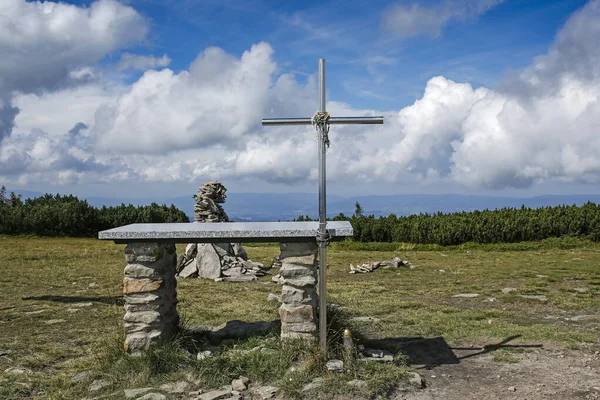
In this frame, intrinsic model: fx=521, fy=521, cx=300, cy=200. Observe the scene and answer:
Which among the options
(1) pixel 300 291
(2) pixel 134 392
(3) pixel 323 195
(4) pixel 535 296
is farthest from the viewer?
(4) pixel 535 296

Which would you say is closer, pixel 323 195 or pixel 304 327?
pixel 323 195

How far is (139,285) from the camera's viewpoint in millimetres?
7336

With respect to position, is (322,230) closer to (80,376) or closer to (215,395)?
(215,395)

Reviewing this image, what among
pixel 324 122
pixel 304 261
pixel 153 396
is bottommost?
pixel 153 396

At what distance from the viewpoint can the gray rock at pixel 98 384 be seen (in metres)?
6.45

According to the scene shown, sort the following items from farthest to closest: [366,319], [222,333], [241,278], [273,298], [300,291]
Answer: [241,278] → [273,298] → [366,319] → [222,333] → [300,291]

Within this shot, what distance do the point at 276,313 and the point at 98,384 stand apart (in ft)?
14.1

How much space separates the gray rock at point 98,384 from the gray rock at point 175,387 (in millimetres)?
721

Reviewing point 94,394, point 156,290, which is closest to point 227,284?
point 156,290

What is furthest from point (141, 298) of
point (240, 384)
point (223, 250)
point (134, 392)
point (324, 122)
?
point (223, 250)

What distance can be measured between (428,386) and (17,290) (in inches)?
435

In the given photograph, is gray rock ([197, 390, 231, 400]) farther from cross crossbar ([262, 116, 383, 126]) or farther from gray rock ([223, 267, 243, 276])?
gray rock ([223, 267, 243, 276])

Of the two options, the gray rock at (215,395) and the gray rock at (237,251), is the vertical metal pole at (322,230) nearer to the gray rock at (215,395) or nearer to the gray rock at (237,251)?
the gray rock at (215,395)

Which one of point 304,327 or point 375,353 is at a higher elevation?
point 304,327
